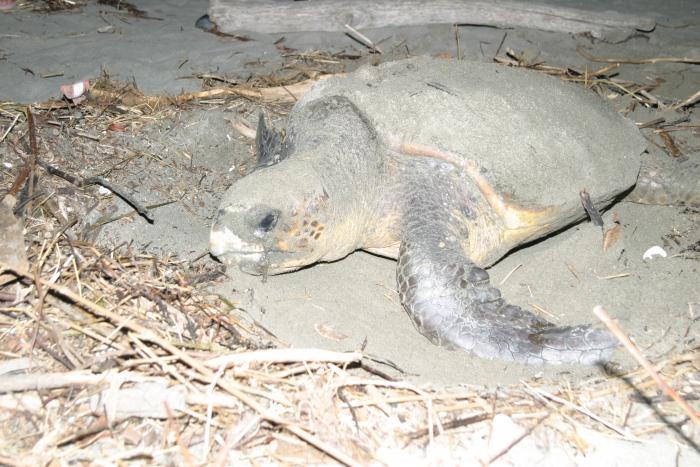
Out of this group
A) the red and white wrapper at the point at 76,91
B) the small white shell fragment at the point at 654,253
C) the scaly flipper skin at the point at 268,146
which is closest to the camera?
the small white shell fragment at the point at 654,253

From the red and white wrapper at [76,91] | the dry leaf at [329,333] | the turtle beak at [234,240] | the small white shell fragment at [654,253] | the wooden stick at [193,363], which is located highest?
the red and white wrapper at [76,91]

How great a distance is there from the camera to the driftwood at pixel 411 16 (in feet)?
14.3

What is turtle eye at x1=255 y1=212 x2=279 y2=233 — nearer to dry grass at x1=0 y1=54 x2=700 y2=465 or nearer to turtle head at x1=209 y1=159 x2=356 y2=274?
turtle head at x1=209 y1=159 x2=356 y2=274

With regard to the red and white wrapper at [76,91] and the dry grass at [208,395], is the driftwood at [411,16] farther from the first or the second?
the dry grass at [208,395]

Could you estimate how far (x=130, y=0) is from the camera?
5016 mm

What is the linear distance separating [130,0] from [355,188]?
4.01 metres

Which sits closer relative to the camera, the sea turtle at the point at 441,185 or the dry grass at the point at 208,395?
the dry grass at the point at 208,395

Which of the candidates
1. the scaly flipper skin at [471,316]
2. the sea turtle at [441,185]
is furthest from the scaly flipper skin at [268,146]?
the scaly flipper skin at [471,316]

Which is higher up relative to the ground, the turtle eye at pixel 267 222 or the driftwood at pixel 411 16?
the driftwood at pixel 411 16

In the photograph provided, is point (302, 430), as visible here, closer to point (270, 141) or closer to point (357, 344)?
point (357, 344)

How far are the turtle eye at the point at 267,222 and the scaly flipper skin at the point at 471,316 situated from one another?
590 mm

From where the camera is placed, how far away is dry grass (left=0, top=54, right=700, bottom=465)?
4.75ft

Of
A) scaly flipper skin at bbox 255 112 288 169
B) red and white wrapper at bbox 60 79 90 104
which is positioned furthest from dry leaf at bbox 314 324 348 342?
red and white wrapper at bbox 60 79 90 104

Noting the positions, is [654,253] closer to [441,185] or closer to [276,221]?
[441,185]
